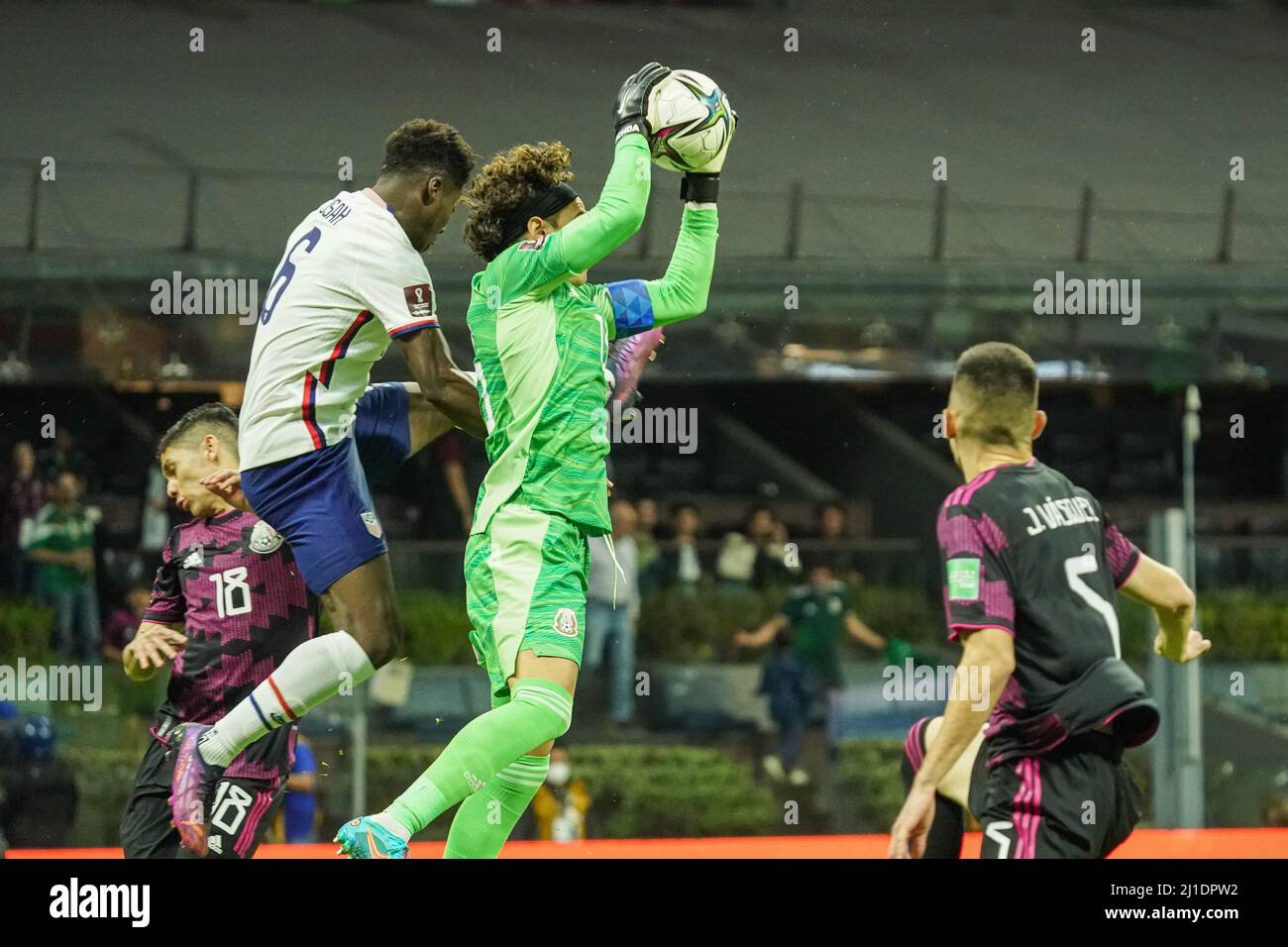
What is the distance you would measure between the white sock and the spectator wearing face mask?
4.19 meters

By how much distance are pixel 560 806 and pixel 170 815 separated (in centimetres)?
411

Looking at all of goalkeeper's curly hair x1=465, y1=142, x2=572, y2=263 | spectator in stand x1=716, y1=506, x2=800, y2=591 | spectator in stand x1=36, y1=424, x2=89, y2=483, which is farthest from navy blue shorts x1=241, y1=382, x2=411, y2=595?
spectator in stand x1=716, y1=506, x2=800, y2=591

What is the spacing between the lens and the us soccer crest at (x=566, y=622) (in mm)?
3574

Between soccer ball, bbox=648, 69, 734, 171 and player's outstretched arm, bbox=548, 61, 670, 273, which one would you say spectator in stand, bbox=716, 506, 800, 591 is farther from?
player's outstretched arm, bbox=548, 61, 670, 273

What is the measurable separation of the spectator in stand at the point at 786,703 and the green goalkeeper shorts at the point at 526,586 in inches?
202

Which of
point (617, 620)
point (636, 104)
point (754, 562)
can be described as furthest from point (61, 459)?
point (636, 104)

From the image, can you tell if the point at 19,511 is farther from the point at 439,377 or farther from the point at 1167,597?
the point at 1167,597

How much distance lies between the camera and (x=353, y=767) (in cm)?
789

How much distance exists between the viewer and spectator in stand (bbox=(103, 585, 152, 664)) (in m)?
8.42

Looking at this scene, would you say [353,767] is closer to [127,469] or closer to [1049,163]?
[127,469]

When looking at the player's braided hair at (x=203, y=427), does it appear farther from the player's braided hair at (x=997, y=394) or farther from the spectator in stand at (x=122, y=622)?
the spectator in stand at (x=122, y=622)

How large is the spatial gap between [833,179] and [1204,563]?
127 inches

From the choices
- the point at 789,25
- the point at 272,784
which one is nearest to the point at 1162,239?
the point at 789,25

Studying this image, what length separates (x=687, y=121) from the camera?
12.8 ft
